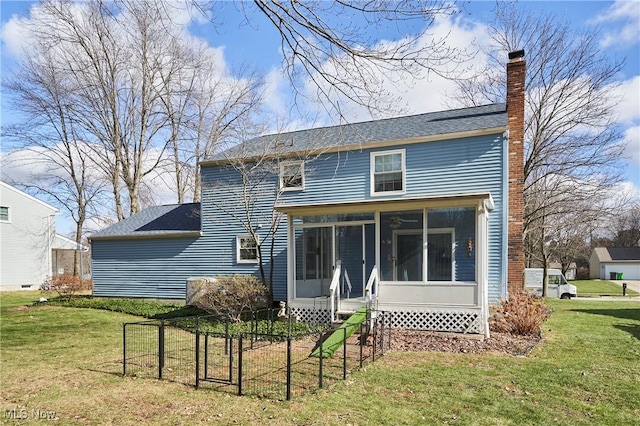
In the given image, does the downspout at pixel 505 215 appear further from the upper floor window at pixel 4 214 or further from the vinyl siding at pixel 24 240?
the upper floor window at pixel 4 214

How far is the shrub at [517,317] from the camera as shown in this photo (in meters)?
9.74

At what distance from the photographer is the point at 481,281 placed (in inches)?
388

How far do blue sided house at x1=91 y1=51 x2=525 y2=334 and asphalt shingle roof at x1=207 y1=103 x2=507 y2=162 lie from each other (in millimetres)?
81

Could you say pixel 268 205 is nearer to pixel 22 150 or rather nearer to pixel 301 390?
pixel 301 390

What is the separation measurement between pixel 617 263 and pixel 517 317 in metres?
48.6

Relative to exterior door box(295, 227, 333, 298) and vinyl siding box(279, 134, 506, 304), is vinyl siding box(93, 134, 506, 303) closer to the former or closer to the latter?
vinyl siding box(279, 134, 506, 304)

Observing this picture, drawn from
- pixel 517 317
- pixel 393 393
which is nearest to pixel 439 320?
pixel 517 317

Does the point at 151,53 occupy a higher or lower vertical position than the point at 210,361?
higher

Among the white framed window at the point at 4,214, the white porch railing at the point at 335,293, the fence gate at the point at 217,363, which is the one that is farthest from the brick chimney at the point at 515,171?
the white framed window at the point at 4,214

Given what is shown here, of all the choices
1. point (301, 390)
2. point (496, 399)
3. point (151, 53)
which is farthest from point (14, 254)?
point (496, 399)

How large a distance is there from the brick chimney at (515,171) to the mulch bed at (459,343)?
3.01 m

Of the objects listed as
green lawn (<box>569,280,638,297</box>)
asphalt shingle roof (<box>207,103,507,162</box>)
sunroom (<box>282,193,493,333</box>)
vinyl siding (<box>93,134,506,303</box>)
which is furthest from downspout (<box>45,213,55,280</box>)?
green lawn (<box>569,280,638,297</box>)

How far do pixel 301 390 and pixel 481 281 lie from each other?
5.53m

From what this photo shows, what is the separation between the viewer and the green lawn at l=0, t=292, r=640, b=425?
16.6ft
